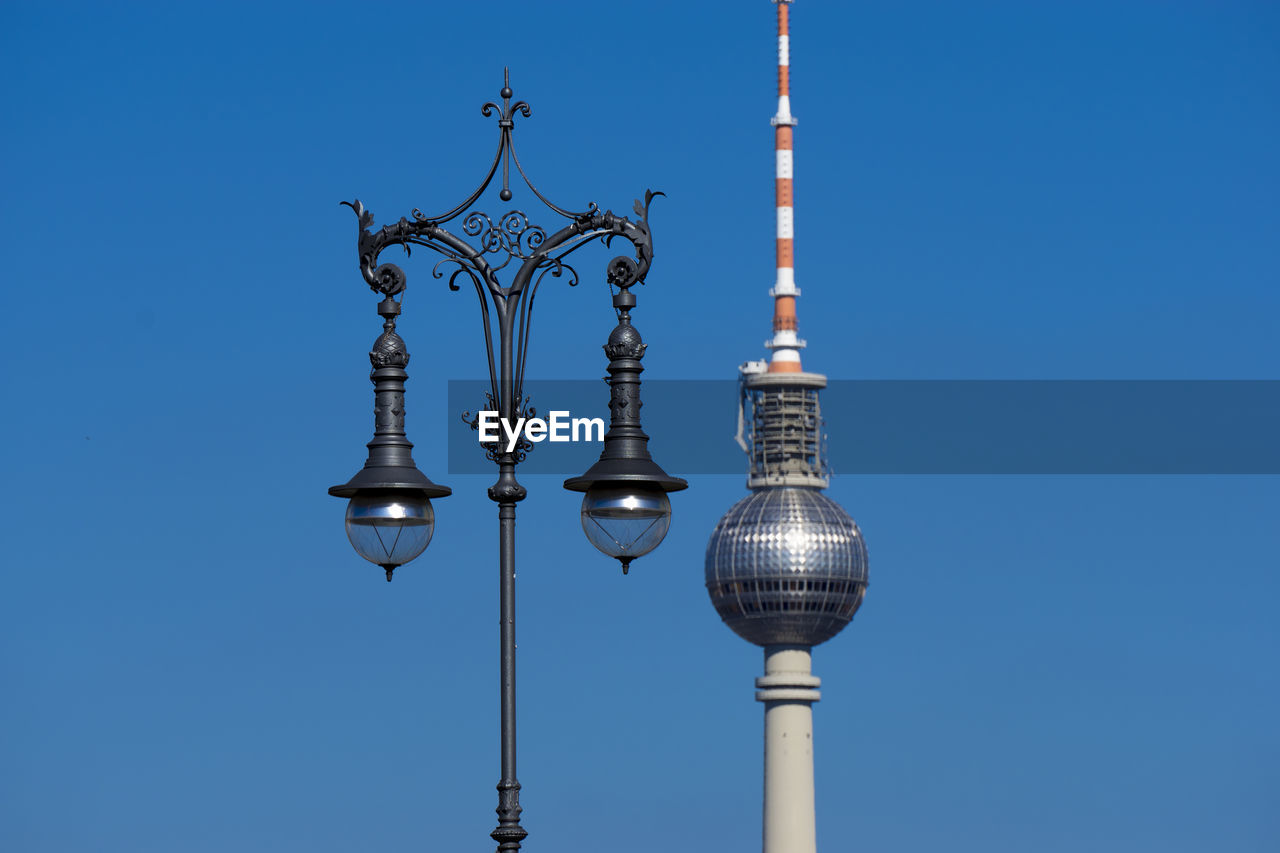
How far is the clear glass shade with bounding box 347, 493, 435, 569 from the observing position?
23922mm

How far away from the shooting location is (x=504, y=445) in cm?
2378

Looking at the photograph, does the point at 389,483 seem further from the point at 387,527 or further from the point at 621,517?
the point at 621,517

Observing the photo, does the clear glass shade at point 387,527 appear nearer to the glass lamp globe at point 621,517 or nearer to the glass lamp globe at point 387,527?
the glass lamp globe at point 387,527

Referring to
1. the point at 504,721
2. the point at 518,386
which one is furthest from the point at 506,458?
the point at 504,721

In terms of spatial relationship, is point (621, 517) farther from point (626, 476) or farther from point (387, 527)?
point (387, 527)

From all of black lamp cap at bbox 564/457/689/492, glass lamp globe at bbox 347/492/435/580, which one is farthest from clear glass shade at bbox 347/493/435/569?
black lamp cap at bbox 564/457/689/492

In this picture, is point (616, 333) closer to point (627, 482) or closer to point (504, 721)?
point (627, 482)

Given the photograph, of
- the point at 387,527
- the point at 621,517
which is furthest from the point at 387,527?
the point at 621,517

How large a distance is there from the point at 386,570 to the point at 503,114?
4683 millimetres

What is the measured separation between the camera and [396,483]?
23.8m

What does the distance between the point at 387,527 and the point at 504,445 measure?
1.39m

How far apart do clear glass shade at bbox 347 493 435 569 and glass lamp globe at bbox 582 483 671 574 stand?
1625mm

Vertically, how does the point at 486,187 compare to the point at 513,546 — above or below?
above

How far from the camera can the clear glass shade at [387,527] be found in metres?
23.9
